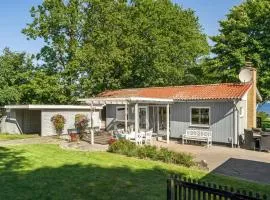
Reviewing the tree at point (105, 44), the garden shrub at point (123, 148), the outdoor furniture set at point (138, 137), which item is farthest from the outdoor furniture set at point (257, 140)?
the tree at point (105, 44)

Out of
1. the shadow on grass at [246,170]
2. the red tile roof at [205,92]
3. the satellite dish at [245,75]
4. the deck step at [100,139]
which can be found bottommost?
the shadow on grass at [246,170]

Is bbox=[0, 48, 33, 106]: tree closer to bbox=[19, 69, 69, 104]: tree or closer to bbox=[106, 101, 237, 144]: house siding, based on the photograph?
bbox=[19, 69, 69, 104]: tree

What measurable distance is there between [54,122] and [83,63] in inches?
314

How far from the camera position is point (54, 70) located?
1379 inches

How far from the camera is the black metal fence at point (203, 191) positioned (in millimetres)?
6285

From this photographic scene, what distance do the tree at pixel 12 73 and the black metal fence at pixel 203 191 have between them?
29.7 metres

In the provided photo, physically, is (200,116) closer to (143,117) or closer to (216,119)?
(216,119)

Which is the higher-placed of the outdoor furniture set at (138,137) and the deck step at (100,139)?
the outdoor furniture set at (138,137)

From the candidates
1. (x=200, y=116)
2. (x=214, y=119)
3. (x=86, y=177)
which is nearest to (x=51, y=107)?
(x=200, y=116)

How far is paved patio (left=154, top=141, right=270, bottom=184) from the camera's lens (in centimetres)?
1339

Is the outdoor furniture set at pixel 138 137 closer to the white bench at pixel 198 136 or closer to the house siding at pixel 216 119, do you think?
the white bench at pixel 198 136

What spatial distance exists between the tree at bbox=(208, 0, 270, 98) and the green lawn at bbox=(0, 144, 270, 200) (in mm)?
21184

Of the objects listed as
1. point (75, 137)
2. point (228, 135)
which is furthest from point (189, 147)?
point (75, 137)

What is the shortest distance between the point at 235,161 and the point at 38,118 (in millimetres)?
22216
